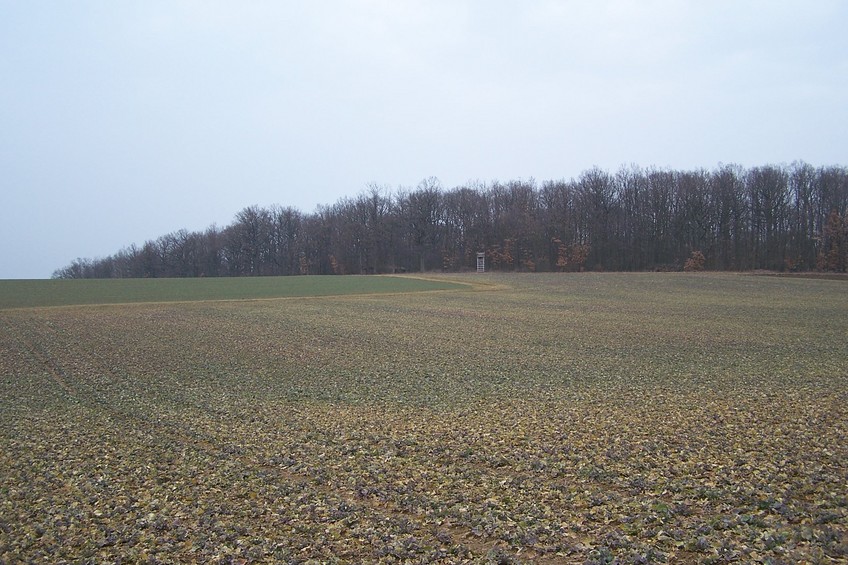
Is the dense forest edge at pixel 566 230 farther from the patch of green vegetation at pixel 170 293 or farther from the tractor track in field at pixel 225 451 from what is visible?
the tractor track in field at pixel 225 451

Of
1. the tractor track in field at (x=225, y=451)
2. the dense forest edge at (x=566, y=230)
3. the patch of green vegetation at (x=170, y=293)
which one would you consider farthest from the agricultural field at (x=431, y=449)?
the dense forest edge at (x=566, y=230)

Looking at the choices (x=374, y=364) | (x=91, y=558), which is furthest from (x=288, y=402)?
(x=91, y=558)

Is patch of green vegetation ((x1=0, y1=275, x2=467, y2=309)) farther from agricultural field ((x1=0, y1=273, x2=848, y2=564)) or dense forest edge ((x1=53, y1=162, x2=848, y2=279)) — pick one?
dense forest edge ((x1=53, y1=162, x2=848, y2=279))

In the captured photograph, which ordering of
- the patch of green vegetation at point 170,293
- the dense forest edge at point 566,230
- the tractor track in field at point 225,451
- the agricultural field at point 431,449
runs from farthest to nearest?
1. the dense forest edge at point 566,230
2. the patch of green vegetation at point 170,293
3. the tractor track in field at point 225,451
4. the agricultural field at point 431,449

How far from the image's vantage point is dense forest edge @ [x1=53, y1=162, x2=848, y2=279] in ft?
252

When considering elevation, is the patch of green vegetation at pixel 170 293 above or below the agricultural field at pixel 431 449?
above

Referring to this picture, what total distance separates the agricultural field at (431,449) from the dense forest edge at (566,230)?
203 feet

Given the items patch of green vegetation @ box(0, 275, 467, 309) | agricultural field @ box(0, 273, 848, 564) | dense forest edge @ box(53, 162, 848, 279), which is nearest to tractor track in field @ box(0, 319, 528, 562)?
agricultural field @ box(0, 273, 848, 564)

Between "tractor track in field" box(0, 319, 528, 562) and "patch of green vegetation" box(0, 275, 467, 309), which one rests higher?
"patch of green vegetation" box(0, 275, 467, 309)

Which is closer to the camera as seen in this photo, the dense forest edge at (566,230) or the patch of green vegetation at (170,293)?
the patch of green vegetation at (170,293)

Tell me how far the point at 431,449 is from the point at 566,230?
8114 cm

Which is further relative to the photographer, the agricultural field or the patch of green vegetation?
the patch of green vegetation

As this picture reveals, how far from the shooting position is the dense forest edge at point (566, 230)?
252ft

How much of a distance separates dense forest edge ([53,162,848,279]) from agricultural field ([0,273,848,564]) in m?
61.8
